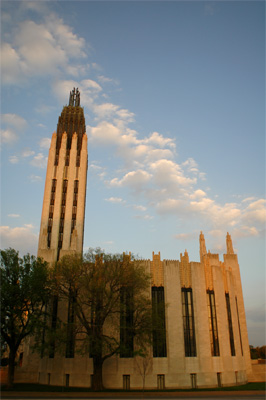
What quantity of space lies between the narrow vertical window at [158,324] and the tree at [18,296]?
13.6 m

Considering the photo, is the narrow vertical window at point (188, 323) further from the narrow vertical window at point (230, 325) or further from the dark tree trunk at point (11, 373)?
the dark tree trunk at point (11, 373)

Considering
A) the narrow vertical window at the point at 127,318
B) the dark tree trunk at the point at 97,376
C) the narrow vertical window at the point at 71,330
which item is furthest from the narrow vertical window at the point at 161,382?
the narrow vertical window at the point at 71,330

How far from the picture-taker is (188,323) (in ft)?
137

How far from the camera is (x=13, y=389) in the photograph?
34.7 m

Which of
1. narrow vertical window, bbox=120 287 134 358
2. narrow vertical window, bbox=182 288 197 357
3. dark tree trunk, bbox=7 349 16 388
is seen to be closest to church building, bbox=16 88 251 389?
narrow vertical window, bbox=182 288 197 357

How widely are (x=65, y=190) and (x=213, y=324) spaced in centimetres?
3752

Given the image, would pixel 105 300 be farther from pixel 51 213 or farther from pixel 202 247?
pixel 202 247

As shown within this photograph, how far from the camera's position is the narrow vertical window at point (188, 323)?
4050 centimetres

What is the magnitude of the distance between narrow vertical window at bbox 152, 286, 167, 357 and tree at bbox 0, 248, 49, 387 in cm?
1364

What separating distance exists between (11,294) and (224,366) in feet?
96.3

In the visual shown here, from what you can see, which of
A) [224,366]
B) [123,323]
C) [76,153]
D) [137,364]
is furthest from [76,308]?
[76,153]

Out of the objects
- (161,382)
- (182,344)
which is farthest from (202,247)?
(161,382)

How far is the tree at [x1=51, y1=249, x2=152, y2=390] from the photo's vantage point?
35.0 m

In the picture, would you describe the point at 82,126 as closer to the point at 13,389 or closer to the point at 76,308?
the point at 76,308
